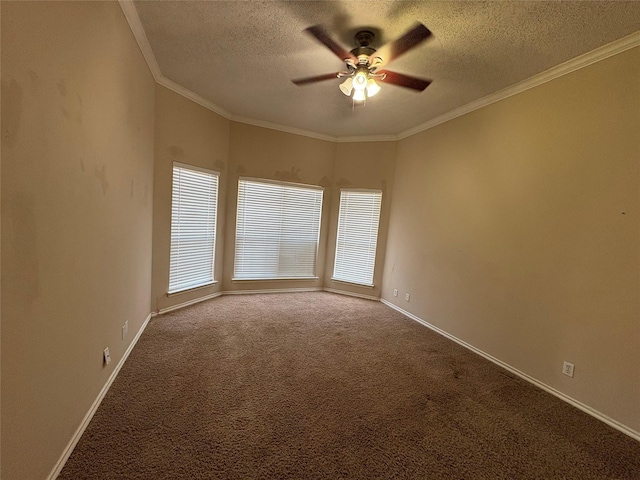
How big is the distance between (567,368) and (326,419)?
81.9 inches

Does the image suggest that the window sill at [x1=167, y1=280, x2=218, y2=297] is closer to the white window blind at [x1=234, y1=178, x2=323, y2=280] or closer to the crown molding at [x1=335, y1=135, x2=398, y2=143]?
the white window blind at [x1=234, y1=178, x2=323, y2=280]

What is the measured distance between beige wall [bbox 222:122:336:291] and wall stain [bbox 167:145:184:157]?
901 mm

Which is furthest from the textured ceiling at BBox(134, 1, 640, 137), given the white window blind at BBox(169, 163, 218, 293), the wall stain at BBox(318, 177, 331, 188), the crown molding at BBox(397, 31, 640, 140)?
the wall stain at BBox(318, 177, 331, 188)

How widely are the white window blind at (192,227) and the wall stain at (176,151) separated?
0.13 metres

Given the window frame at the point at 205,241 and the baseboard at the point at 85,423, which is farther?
the window frame at the point at 205,241

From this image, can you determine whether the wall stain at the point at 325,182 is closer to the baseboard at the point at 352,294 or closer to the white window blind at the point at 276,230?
the white window blind at the point at 276,230

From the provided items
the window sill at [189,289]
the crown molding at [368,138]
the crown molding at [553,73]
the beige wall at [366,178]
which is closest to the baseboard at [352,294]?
the beige wall at [366,178]

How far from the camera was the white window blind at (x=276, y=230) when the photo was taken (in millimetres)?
4535

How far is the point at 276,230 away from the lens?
4785 mm

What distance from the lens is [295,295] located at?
189 inches

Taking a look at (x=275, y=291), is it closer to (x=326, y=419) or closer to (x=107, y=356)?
(x=107, y=356)

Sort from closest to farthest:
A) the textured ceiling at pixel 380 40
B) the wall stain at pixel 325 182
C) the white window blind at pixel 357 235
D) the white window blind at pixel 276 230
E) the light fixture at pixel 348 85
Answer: the textured ceiling at pixel 380 40 → the light fixture at pixel 348 85 → the white window blind at pixel 276 230 → the white window blind at pixel 357 235 → the wall stain at pixel 325 182

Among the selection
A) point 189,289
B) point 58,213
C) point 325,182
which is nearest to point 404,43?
point 58,213

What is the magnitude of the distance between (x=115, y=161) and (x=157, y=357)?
1740mm
